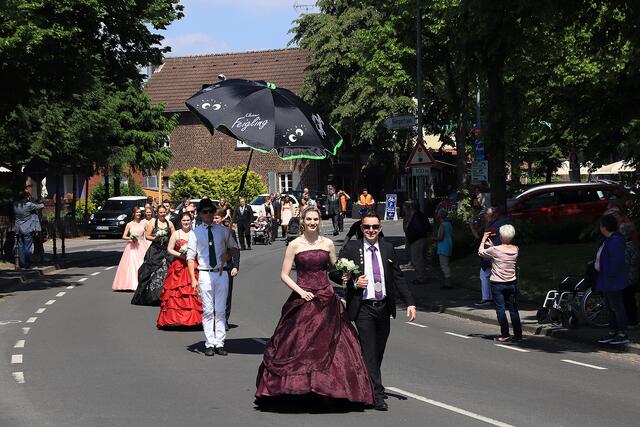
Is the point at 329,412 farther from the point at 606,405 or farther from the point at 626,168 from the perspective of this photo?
the point at 626,168


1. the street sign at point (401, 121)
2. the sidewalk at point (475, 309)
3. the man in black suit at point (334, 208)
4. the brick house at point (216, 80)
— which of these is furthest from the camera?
the brick house at point (216, 80)

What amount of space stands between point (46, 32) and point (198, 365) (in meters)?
13.7

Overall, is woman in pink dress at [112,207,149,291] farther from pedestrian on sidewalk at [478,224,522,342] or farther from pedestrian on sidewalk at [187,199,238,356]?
pedestrian on sidewalk at [478,224,522,342]

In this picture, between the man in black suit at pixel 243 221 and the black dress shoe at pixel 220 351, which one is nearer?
the black dress shoe at pixel 220 351

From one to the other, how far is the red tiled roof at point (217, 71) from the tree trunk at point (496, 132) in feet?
159

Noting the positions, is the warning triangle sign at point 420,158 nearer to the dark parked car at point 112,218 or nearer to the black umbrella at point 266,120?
the black umbrella at point 266,120

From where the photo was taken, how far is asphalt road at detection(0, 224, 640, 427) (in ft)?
30.2

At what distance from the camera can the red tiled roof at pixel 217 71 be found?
234ft

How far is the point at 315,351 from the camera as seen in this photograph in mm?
9312

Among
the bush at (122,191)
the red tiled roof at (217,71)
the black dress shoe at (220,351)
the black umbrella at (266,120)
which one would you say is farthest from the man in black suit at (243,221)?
the red tiled roof at (217,71)

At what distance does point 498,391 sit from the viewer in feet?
34.9

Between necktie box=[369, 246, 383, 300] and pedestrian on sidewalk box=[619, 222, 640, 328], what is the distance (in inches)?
229

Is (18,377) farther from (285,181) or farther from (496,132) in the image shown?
(285,181)

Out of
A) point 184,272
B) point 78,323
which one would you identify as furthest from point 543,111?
point 78,323
